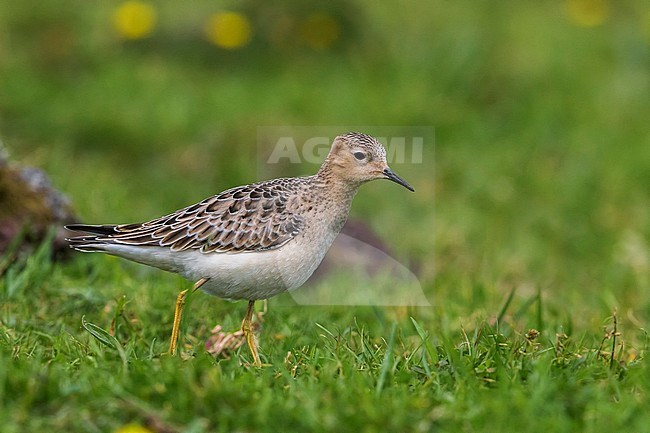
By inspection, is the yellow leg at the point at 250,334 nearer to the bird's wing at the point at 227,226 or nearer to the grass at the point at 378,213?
the grass at the point at 378,213

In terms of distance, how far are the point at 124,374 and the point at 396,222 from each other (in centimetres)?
542

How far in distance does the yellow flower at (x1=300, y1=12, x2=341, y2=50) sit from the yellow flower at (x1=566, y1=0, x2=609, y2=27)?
3313 millimetres

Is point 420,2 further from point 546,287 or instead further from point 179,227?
point 179,227

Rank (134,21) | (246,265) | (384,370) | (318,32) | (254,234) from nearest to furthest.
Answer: (384,370)
(246,265)
(254,234)
(134,21)
(318,32)

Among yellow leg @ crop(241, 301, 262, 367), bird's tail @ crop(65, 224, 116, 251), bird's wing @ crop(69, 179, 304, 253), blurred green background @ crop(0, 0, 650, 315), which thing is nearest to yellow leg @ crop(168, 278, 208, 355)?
bird's wing @ crop(69, 179, 304, 253)

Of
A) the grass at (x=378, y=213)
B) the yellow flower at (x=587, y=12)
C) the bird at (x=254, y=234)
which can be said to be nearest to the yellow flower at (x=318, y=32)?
the grass at (x=378, y=213)

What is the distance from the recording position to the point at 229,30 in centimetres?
1216

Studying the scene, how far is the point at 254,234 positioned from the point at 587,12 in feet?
29.8

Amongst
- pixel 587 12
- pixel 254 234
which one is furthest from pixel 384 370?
pixel 587 12

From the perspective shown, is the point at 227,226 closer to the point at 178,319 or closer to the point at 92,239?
the point at 178,319

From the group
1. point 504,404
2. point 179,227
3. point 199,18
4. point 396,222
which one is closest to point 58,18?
point 199,18

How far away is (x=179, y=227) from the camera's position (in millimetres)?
5750

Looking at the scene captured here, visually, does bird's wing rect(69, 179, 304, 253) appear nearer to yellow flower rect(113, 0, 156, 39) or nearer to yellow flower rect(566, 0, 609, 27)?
yellow flower rect(113, 0, 156, 39)

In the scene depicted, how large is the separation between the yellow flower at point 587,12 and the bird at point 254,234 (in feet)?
27.1
